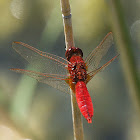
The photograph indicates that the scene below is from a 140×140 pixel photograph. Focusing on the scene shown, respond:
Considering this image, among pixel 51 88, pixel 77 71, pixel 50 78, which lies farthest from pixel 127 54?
pixel 51 88

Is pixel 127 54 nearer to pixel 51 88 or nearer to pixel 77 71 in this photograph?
pixel 77 71

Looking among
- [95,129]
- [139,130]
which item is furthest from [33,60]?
[139,130]

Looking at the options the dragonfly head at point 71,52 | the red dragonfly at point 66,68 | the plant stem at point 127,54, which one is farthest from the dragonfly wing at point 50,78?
the plant stem at point 127,54

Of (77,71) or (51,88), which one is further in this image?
(51,88)

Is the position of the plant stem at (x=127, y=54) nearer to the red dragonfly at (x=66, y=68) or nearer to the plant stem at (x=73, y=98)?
the red dragonfly at (x=66, y=68)

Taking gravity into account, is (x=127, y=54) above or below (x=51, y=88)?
below

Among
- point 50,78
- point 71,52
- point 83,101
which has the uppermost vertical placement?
point 71,52
